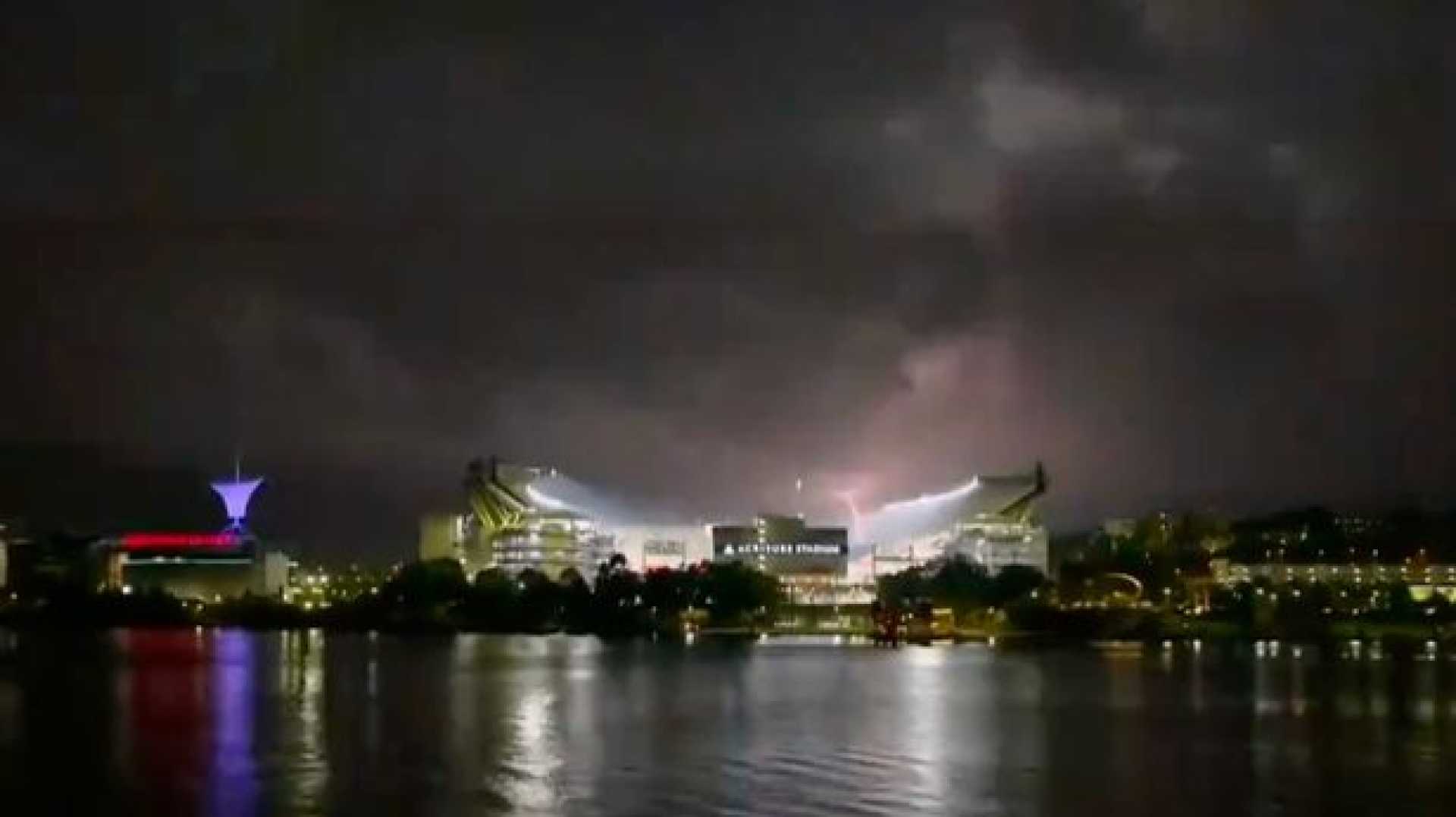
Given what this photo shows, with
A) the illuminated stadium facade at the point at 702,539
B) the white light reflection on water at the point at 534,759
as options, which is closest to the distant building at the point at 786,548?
the illuminated stadium facade at the point at 702,539

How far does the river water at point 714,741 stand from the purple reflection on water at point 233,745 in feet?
0.21

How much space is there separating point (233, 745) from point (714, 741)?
216 inches

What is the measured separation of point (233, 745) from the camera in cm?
2336

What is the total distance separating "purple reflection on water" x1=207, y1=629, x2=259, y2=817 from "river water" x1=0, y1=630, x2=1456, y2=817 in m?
0.06

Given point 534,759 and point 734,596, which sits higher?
point 734,596

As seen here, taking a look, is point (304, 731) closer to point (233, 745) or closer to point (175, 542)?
point (233, 745)

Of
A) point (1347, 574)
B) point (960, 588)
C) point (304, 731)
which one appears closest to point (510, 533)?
point (960, 588)

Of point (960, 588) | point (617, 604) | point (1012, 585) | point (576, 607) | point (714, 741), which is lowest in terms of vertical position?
point (714, 741)

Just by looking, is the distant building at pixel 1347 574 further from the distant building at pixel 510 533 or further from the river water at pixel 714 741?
the river water at pixel 714 741

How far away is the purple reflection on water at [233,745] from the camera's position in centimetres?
1770

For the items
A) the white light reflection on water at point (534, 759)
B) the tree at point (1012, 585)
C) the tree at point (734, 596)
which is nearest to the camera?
the white light reflection on water at point (534, 759)

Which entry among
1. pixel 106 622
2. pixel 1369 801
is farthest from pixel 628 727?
pixel 106 622

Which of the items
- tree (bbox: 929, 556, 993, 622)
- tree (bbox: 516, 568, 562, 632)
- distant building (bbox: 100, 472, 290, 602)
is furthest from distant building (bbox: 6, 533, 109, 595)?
tree (bbox: 929, 556, 993, 622)

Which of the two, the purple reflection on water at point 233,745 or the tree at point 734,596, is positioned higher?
the tree at point 734,596
